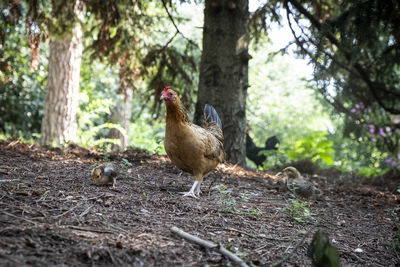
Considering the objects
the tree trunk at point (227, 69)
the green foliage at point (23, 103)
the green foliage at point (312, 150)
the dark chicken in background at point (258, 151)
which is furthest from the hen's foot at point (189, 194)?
the green foliage at point (23, 103)

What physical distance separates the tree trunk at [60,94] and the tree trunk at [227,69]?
331cm

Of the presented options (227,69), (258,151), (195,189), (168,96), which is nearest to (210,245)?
(195,189)

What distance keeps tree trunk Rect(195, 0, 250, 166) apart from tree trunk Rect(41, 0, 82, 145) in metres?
3.31

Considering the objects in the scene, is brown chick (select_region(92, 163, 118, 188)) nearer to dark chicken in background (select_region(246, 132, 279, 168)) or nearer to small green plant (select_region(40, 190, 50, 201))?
small green plant (select_region(40, 190, 50, 201))

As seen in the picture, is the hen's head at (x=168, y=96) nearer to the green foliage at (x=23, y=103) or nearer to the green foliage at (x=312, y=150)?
the green foliage at (x=312, y=150)

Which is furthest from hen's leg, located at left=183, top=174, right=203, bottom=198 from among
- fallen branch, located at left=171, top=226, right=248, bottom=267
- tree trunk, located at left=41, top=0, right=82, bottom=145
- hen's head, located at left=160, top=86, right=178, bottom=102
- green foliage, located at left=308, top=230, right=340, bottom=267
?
tree trunk, located at left=41, top=0, right=82, bottom=145

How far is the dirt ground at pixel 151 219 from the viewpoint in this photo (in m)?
2.35

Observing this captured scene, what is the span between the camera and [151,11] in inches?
441

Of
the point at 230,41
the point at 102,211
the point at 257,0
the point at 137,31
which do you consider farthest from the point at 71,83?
the point at 102,211

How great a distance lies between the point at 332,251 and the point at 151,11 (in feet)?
33.3

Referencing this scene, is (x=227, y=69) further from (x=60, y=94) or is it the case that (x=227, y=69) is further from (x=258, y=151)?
(x=258, y=151)

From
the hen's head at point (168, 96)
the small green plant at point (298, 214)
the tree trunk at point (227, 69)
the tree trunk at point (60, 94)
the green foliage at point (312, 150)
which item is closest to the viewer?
the small green plant at point (298, 214)

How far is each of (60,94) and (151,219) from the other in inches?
233

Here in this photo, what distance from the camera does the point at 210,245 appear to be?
258cm
